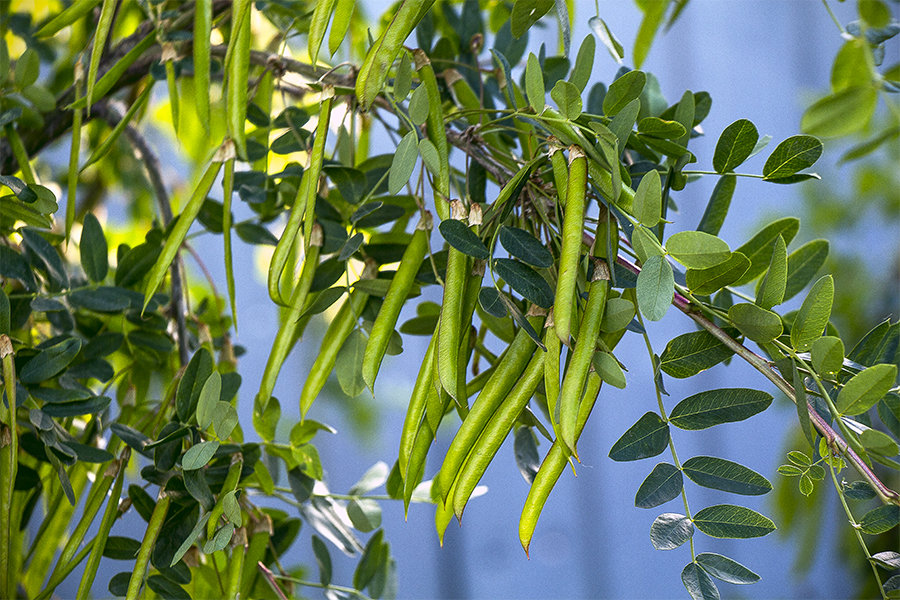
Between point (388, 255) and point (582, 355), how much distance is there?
0.14 metres

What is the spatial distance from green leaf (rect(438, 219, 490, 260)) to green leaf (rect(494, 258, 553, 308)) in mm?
16

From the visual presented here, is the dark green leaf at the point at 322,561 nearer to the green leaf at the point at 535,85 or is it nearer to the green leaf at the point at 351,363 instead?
the green leaf at the point at 351,363

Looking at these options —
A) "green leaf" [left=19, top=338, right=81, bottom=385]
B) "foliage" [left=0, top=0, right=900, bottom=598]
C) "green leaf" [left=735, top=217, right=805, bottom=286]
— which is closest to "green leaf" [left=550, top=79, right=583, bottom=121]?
"foliage" [left=0, top=0, right=900, bottom=598]

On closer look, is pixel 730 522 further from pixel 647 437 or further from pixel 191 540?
pixel 191 540

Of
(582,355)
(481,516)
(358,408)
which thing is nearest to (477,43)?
(582,355)

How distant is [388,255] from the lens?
35cm

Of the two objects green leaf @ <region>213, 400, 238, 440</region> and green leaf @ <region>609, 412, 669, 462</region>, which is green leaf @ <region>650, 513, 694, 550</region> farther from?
green leaf @ <region>213, 400, 238, 440</region>

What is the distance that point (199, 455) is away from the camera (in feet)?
0.95

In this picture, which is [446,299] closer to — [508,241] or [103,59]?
[508,241]

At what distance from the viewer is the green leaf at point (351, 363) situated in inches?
12.0

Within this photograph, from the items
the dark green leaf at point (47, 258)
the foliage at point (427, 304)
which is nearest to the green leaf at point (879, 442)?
the foliage at point (427, 304)

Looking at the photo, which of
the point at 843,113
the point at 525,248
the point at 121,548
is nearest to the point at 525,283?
the point at 525,248

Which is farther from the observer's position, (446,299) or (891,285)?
(891,285)

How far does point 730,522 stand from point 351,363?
0.16 m
